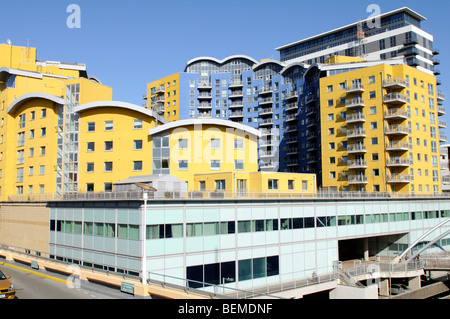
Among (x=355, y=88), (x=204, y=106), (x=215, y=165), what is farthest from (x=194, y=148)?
(x=204, y=106)

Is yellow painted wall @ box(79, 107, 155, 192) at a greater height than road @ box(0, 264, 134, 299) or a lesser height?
greater

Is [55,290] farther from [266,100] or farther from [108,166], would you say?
[266,100]

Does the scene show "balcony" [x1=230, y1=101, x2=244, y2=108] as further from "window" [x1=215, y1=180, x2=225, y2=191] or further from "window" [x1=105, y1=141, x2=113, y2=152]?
"window" [x1=215, y1=180, x2=225, y2=191]

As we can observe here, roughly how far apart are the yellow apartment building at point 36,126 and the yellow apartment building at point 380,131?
36.6 meters

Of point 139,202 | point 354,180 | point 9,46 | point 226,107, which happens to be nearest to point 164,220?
point 139,202

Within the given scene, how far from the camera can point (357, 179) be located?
6544 centimetres

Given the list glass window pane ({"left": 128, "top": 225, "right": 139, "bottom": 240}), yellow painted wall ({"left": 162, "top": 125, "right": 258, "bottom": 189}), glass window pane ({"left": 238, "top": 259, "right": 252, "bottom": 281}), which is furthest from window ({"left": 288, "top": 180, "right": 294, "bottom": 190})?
glass window pane ({"left": 128, "top": 225, "right": 139, "bottom": 240})

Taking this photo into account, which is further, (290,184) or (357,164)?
(357,164)

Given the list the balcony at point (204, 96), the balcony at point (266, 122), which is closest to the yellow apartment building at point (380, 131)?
the balcony at point (266, 122)

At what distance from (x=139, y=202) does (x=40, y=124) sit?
2976cm

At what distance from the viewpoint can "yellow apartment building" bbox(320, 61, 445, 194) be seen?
2484 inches

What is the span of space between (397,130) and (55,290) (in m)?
53.2

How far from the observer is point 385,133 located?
6306 centimetres

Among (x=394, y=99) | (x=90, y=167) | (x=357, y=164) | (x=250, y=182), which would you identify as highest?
(x=394, y=99)
